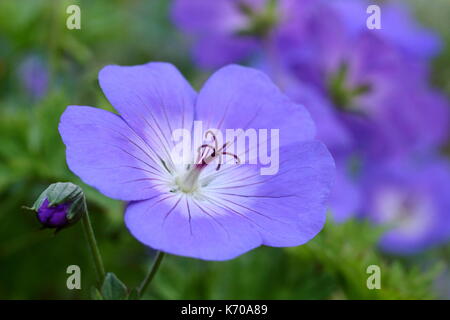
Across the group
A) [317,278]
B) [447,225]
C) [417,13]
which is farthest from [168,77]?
[417,13]

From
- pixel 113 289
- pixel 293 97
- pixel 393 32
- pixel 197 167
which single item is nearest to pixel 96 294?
pixel 113 289

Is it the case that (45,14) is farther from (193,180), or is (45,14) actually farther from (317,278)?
(317,278)

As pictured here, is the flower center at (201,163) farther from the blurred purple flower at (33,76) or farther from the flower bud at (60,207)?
the blurred purple flower at (33,76)

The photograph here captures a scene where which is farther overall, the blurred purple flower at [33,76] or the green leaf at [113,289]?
the blurred purple flower at [33,76]

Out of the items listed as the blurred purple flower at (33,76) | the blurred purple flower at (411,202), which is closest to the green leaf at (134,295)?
the blurred purple flower at (33,76)

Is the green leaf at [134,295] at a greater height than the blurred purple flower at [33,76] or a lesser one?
lesser

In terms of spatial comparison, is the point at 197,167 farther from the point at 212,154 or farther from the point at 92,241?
the point at 92,241

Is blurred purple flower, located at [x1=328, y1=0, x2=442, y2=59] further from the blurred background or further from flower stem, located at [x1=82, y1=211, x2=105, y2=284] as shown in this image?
flower stem, located at [x1=82, y1=211, x2=105, y2=284]
